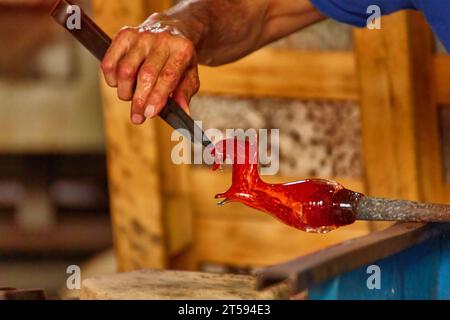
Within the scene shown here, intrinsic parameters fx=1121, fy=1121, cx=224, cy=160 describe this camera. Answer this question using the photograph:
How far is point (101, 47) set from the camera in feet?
7.48

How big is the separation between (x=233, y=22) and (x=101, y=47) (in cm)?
60

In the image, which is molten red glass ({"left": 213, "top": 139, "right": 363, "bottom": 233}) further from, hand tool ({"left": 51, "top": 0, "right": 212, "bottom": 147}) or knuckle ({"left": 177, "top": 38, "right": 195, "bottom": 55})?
knuckle ({"left": 177, "top": 38, "right": 195, "bottom": 55})

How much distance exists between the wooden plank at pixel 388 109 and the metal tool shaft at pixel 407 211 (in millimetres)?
1492

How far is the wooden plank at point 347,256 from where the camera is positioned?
1.64 meters

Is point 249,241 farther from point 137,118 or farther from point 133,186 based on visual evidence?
point 137,118

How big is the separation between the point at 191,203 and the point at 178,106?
183 cm

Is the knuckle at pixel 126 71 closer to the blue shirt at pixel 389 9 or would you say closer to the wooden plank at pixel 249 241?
the blue shirt at pixel 389 9

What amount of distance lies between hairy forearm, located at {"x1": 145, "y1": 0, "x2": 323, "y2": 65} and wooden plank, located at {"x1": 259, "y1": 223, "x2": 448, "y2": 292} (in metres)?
0.73

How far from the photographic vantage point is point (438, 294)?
7.37 ft

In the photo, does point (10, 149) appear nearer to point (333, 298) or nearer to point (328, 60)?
point (328, 60)

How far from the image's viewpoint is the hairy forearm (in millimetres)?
2598

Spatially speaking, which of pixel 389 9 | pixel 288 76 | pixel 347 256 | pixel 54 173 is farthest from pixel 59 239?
pixel 347 256

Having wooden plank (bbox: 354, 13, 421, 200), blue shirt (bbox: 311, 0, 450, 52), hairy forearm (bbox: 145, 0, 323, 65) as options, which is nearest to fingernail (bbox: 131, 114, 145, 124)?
hairy forearm (bbox: 145, 0, 323, 65)
